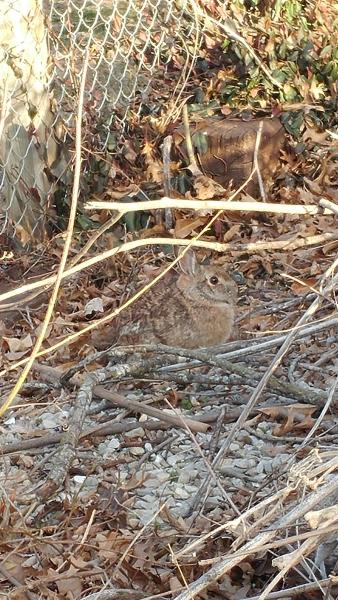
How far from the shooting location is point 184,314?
581 centimetres

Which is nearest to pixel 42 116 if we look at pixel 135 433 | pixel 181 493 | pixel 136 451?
pixel 135 433

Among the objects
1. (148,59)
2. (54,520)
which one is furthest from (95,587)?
(148,59)

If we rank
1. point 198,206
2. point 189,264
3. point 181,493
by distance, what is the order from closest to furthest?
point 198,206 → point 181,493 → point 189,264

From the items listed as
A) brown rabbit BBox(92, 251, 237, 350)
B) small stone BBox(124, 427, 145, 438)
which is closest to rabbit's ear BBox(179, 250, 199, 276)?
brown rabbit BBox(92, 251, 237, 350)

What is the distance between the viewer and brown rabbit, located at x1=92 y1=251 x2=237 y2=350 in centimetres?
574

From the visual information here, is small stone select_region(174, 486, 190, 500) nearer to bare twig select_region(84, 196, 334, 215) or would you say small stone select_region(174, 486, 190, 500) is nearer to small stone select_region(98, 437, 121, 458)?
small stone select_region(98, 437, 121, 458)

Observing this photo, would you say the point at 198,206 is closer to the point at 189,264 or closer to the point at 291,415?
the point at 291,415

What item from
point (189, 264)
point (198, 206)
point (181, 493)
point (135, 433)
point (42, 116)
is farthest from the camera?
point (42, 116)

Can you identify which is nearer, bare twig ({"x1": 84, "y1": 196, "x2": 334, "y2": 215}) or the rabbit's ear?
bare twig ({"x1": 84, "y1": 196, "x2": 334, "y2": 215})

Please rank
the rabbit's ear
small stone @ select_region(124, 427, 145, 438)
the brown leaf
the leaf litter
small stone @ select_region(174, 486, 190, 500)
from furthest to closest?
1. the rabbit's ear
2. small stone @ select_region(124, 427, 145, 438)
3. the brown leaf
4. small stone @ select_region(174, 486, 190, 500)
5. the leaf litter

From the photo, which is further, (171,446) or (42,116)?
(42,116)

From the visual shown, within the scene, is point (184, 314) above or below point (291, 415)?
below

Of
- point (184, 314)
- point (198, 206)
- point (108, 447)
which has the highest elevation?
point (198, 206)

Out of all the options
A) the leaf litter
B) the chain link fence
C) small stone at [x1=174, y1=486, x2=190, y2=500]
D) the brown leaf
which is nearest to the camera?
the leaf litter
